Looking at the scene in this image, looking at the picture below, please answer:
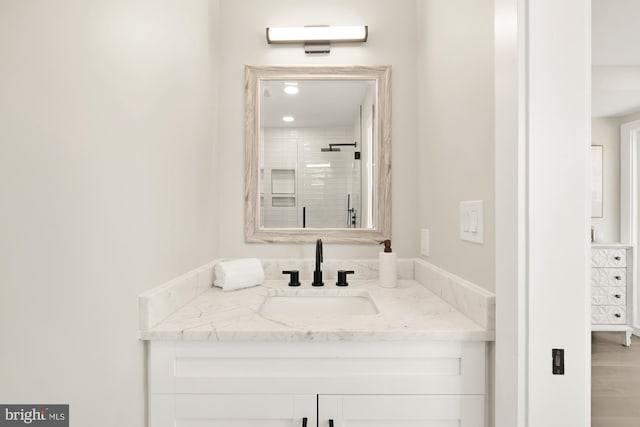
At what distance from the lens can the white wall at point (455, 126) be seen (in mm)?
963

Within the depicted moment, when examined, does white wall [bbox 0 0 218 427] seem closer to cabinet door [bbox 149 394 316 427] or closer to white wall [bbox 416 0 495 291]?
cabinet door [bbox 149 394 316 427]

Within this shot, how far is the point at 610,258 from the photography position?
3.14m

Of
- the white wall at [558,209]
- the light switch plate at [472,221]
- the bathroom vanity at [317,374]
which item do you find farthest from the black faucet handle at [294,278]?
the white wall at [558,209]

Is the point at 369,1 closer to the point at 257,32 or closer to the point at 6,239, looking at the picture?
the point at 257,32

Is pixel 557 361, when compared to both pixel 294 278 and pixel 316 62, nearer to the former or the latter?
pixel 294 278

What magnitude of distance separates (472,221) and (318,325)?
1.83 ft

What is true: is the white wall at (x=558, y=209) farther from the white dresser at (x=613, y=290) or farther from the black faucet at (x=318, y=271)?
the white dresser at (x=613, y=290)

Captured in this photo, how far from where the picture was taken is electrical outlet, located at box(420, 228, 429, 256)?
1487 millimetres

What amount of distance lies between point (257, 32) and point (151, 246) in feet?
3.87

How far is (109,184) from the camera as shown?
2.63 feet

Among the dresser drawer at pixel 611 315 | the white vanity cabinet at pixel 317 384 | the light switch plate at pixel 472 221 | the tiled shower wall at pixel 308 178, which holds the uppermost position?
the tiled shower wall at pixel 308 178

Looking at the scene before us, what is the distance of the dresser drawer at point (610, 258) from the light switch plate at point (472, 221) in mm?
2954

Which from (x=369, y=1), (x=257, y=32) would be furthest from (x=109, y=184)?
(x=369, y=1)

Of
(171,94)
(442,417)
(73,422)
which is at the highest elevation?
(171,94)
